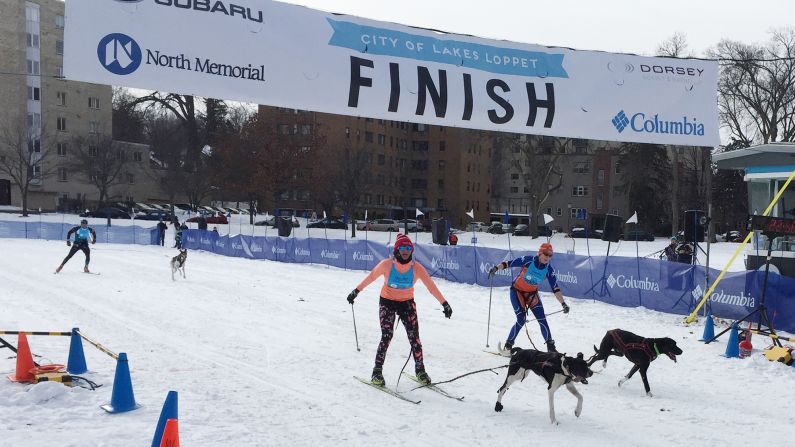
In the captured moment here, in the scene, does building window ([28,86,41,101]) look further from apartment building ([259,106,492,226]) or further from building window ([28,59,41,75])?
apartment building ([259,106,492,226])

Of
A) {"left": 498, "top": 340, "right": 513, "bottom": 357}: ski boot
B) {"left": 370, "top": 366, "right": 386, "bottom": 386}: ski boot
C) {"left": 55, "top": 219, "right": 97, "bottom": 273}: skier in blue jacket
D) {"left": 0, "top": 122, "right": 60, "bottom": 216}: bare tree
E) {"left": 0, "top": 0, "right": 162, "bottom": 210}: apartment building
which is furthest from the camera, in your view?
{"left": 0, "top": 0, "right": 162, "bottom": 210}: apartment building

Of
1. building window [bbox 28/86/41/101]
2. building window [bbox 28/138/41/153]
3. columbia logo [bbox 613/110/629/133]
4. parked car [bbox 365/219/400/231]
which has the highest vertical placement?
building window [bbox 28/86/41/101]

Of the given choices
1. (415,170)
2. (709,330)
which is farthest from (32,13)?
(709,330)

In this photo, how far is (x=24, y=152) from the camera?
60.4 metres

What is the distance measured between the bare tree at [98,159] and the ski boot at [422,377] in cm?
5976

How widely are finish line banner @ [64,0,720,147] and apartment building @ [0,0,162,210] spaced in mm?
60343

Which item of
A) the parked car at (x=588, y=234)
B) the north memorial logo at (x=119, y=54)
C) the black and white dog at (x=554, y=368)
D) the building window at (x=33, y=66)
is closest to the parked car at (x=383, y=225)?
the parked car at (x=588, y=234)

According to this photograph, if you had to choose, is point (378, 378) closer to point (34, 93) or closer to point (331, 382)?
point (331, 382)

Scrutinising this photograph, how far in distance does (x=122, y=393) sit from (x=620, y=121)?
22.4 feet

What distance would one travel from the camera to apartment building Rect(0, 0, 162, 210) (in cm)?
6356

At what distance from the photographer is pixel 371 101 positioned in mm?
7488

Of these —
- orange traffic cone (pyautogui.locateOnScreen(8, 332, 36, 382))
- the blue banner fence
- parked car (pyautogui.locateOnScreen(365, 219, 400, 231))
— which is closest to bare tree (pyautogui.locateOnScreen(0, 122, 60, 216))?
parked car (pyautogui.locateOnScreen(365, 219, 400, 231))

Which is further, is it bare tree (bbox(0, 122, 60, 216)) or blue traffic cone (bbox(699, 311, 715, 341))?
bare tree (bbox(0, 122, 60, 216))

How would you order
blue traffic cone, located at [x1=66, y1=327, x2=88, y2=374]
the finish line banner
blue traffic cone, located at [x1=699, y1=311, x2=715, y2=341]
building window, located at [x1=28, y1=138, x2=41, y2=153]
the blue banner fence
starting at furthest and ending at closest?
building window, located at [x1=28, y1=138, x2=41, y2=153] → the blue banner fence → blue traffic cone, located at [x1=699, y1=311, x2=715, y2=341] → blue traffic cone, located at [x1=66, y1=327, x2=88, y2=374] → the finish line banner
